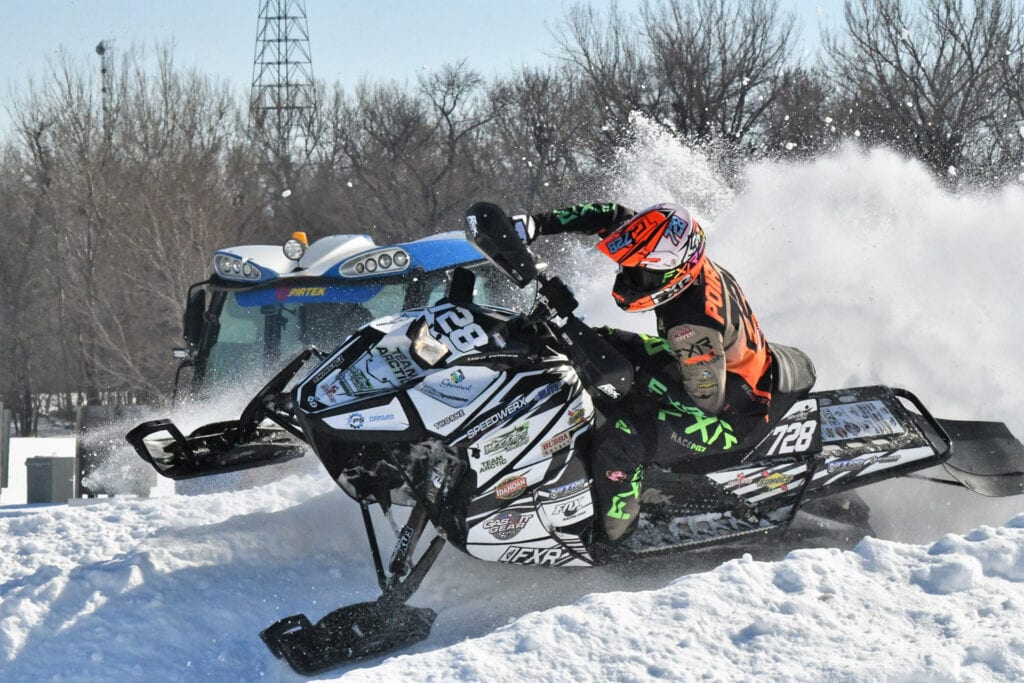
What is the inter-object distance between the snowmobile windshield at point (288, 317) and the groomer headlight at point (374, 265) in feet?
0.25

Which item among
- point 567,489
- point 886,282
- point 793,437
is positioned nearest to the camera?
point 567,489

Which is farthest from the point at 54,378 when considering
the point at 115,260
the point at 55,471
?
the point at 55,471

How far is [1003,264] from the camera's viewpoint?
330 inches

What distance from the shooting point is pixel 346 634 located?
15.3 feet

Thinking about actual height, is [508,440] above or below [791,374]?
below

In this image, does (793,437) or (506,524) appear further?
(793,437)

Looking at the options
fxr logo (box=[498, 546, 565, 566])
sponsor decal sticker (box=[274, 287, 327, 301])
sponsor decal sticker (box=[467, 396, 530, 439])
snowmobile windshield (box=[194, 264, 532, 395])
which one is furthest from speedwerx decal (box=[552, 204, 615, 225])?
sponsor decal sticker (box=[274, 287, 327, 301])

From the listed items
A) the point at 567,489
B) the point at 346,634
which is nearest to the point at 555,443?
the point at 567,489

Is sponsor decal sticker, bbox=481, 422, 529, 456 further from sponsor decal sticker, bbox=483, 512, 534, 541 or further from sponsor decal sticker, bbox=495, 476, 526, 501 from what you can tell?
sponsor decal sticker, bbox=483, 512, 534, 541

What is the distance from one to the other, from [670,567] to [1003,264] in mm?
4280

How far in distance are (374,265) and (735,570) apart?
5.28 metres

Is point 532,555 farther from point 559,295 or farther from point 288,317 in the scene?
point 288,317

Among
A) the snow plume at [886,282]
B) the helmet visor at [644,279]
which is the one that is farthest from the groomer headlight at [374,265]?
the helmet visor at [644,279]

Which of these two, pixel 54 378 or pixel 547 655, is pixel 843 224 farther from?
pixel 54 378
